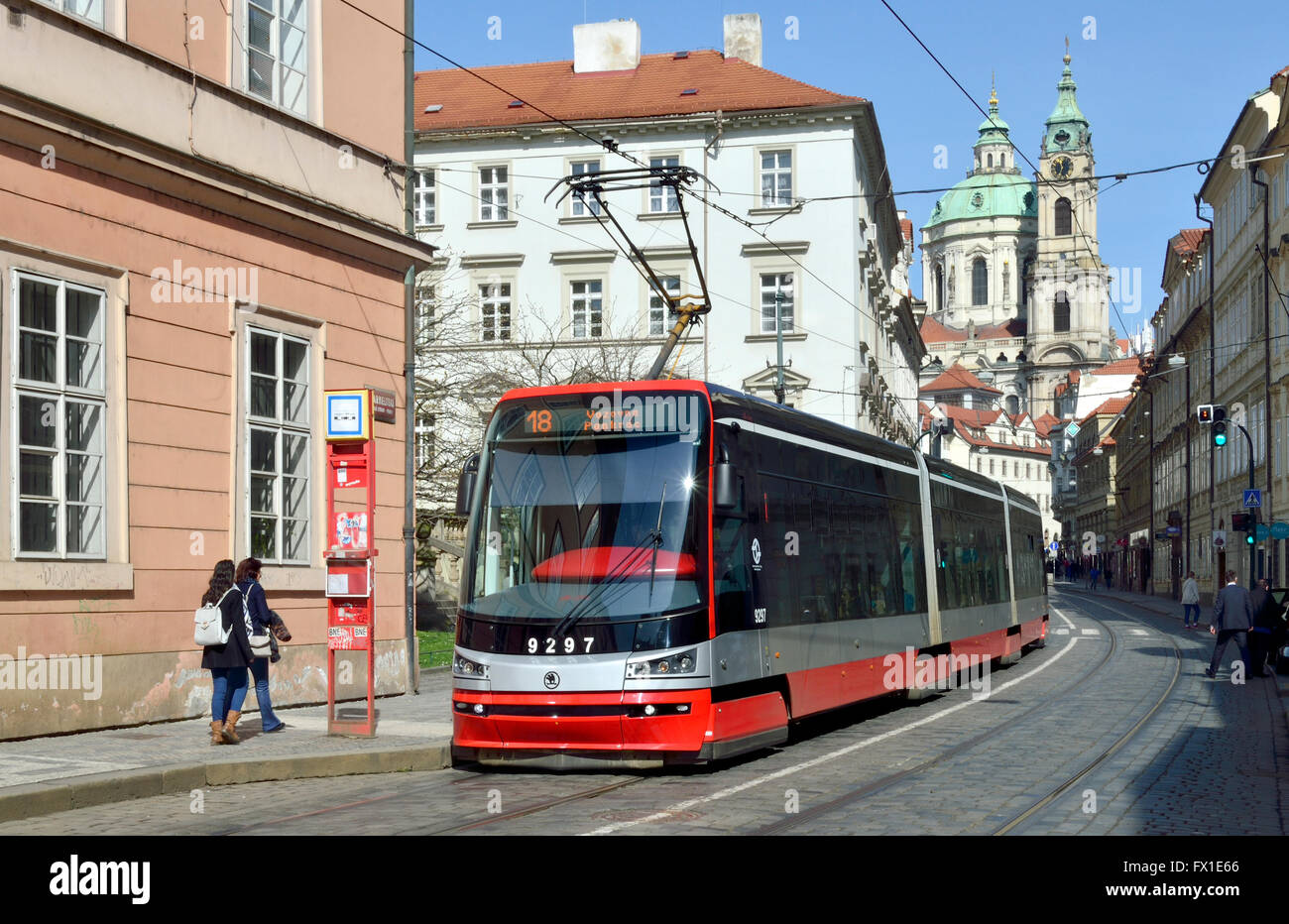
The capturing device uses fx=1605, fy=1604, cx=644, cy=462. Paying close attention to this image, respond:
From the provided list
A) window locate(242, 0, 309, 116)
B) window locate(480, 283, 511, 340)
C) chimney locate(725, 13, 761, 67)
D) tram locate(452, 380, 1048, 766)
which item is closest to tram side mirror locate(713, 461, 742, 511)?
tram locate(452, 380, 1048, 766)

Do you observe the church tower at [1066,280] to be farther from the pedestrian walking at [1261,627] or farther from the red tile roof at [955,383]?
the pedestrian walking at [1261,627]

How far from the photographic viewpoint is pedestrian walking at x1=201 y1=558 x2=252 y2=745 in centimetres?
1373

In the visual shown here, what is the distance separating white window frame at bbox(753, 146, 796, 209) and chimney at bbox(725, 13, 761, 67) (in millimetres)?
7246

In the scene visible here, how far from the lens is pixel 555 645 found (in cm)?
1223

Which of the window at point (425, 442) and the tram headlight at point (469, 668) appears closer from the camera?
the tram headlight at point (469, 668)

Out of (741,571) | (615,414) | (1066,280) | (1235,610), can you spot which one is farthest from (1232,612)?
(1066,280)

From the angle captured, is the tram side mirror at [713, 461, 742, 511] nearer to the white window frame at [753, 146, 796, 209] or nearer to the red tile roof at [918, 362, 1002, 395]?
the white window frame at [753, 146, 796, 209]

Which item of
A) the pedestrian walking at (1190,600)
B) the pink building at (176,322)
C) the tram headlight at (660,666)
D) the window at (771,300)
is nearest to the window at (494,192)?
the window at (771,300)

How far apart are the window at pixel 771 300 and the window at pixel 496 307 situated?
26.6 feet

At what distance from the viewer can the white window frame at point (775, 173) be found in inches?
1960
